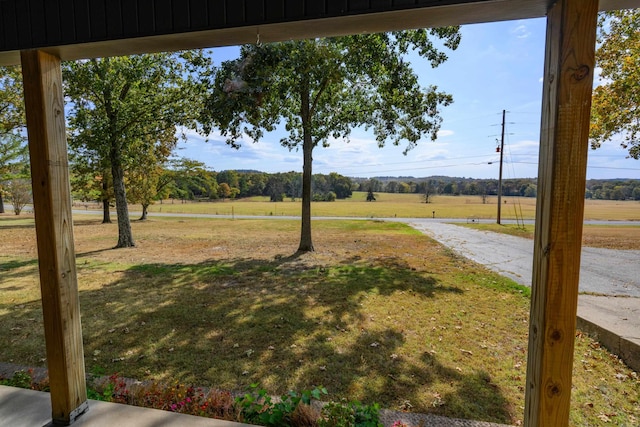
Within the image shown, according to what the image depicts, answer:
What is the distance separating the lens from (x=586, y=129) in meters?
1.06

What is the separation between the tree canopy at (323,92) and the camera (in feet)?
16.9

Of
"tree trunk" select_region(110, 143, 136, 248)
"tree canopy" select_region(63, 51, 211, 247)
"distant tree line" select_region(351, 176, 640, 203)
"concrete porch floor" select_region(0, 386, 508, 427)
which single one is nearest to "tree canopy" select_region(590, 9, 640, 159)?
"distant tree line" select_region(351, 176, 640, 203)

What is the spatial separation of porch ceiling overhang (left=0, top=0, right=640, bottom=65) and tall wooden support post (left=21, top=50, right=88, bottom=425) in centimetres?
17

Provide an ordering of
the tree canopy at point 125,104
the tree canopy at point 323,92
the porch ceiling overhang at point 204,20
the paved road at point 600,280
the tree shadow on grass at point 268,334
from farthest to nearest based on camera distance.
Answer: the tree canopy at point 125,104
the tree canopy at point 323,92
the paved road at point 600,280
the tree shadow on grass at point 268,334
the porch ceiling overhang at point 204,20

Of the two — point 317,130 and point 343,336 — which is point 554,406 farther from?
point 317,130

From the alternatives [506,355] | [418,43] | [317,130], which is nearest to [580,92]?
[506,355]

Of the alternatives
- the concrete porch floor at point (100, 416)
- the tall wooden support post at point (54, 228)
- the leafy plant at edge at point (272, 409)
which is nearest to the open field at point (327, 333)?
the leafy plant at edge at point (272, 409)

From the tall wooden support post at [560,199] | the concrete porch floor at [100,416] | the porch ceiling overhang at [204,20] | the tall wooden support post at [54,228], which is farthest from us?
the concrete porch floor at [100,416]

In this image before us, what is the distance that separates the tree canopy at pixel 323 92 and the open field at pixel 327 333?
2.88 m

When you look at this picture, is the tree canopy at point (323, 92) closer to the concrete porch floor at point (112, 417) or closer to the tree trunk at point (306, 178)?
the tree trunk at point (306, 178)

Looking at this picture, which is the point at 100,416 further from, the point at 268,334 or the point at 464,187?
the point at 464,187

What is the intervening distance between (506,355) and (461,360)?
0.50 metres

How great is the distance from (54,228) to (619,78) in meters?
8.14

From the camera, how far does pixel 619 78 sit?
18.1 ft
